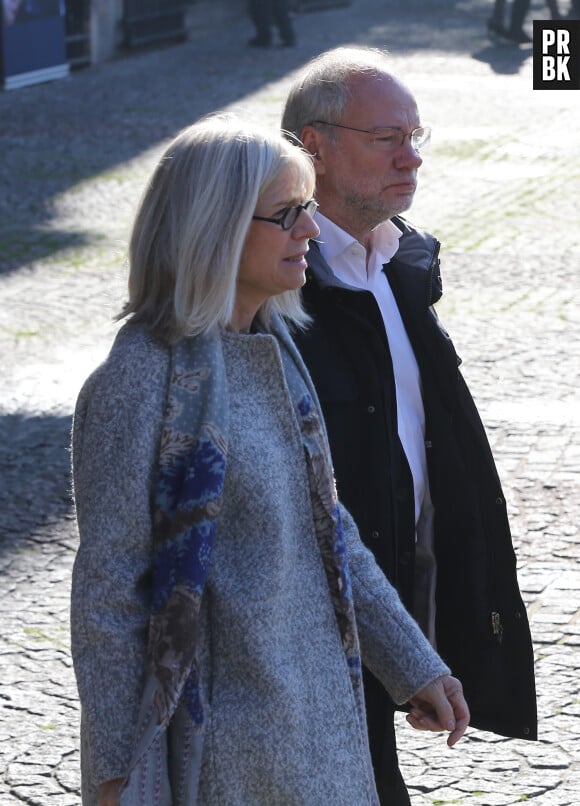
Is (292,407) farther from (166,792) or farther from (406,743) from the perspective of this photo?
(406,743)

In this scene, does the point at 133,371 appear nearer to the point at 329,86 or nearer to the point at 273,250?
the point at 273,250

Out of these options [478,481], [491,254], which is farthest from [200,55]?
[478,481]

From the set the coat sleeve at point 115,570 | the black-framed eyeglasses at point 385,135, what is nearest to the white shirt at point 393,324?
the black-framed eyeglasses at point 385,135

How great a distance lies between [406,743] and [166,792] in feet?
6.57

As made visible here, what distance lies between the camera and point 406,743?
4.10 m

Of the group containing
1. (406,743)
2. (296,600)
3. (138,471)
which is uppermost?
(138,471)

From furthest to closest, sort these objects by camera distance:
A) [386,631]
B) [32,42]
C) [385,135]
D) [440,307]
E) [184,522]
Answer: [32,42], [440,307], [385,135], [386,631], [184,522]

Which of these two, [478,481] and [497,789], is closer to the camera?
[478,481]

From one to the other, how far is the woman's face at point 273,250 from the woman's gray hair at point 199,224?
0.03 meters

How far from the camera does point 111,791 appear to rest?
2180mm

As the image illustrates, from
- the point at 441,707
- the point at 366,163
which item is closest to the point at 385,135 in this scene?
the point at 366,163

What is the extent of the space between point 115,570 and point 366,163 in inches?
47.0
